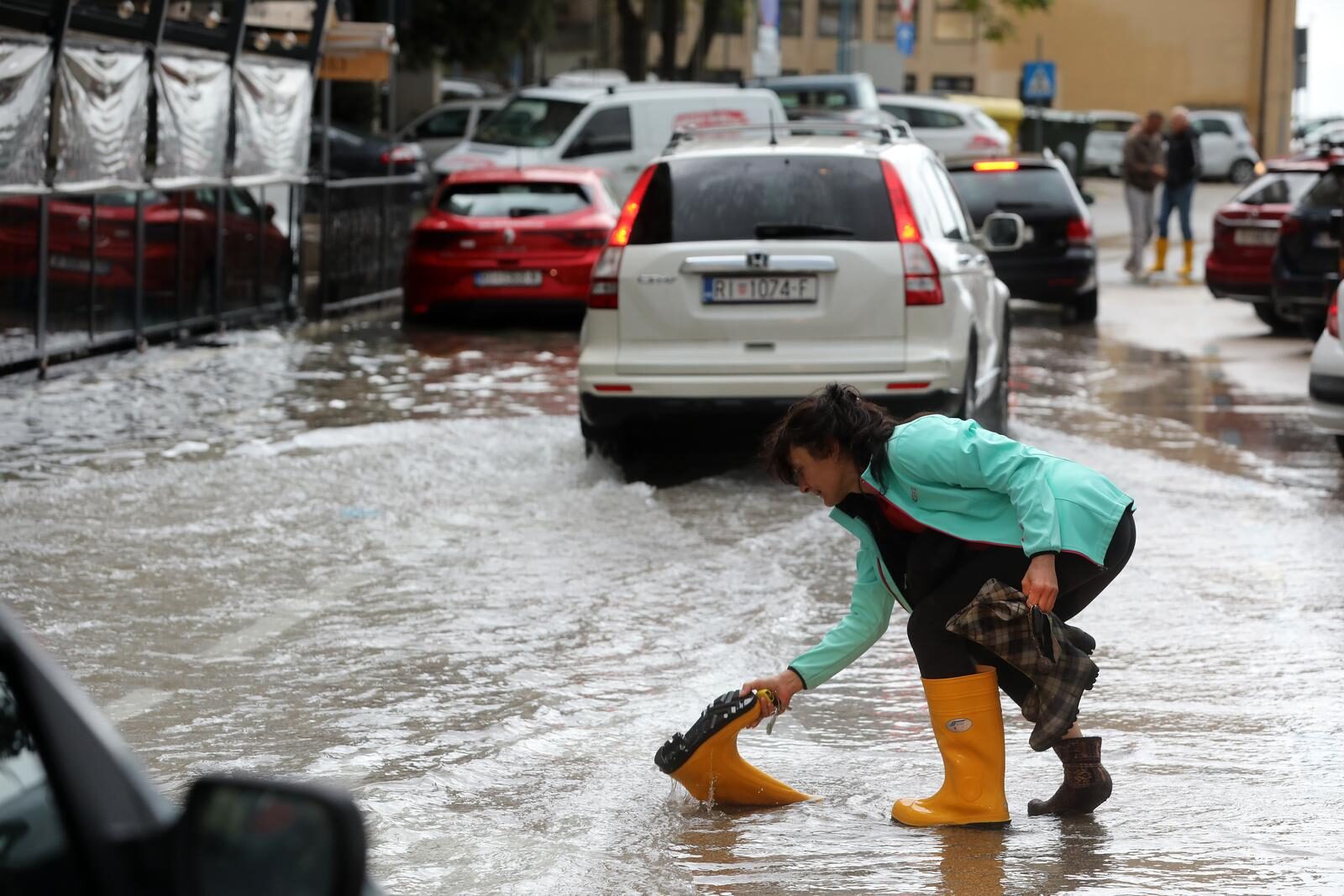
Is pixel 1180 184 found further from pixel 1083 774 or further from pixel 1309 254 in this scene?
pixel 1083 774

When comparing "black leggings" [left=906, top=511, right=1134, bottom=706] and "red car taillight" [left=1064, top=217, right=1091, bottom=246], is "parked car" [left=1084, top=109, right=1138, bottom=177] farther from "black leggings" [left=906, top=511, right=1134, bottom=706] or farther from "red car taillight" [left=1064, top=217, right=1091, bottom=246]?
"black leggings" [left=906, top=511, right=1134, bottom=706]

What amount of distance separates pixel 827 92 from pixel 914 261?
77.7 feet

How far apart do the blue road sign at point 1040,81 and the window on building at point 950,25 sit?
47.3 metres

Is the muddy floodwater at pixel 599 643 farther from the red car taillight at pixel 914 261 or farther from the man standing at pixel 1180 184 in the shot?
the man standing at pixel 1180 184

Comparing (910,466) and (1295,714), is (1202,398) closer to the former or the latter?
(1295,714)

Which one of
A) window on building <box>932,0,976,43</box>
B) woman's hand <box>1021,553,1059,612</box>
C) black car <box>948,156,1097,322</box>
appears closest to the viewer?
woman's hand <box>1021,553,1059,612</box>

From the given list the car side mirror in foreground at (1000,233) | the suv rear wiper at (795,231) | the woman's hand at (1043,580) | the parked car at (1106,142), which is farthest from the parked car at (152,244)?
the parked car at (1106,142)

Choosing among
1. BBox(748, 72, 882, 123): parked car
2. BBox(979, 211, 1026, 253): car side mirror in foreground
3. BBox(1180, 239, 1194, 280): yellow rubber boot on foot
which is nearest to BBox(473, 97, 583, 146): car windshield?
BBox(748, 72, 882, 123): parked car

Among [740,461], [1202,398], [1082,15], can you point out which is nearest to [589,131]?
[1202,398]

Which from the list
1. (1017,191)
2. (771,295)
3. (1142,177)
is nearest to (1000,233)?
(771,295)

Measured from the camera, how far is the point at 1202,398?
1420 centimetres

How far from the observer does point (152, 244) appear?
633 inches

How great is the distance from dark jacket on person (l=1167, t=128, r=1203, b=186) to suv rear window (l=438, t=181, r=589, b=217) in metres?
10.4

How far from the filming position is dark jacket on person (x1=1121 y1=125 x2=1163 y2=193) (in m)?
25.5
